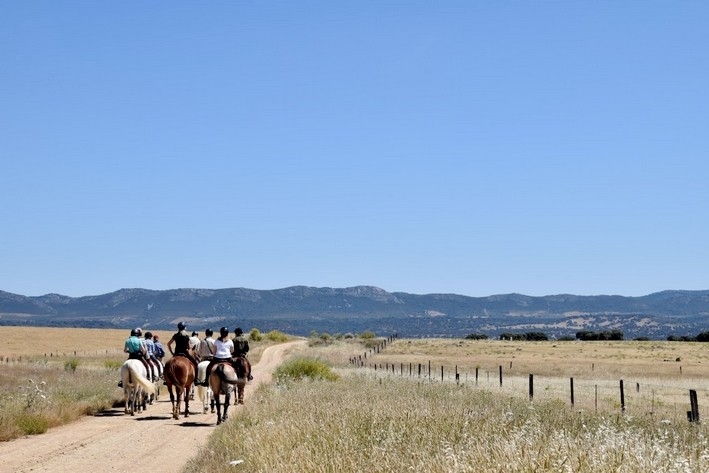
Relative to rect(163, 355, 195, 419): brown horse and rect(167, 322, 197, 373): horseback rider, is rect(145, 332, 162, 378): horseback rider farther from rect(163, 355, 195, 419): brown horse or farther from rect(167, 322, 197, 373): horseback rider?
rect(163, 355, 195, 419): brown horse

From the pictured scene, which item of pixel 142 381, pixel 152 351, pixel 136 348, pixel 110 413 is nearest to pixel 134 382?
pixel 142 381

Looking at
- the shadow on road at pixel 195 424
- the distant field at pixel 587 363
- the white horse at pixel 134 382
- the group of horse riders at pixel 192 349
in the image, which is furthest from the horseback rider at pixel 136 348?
the distant field at pixel 587 363

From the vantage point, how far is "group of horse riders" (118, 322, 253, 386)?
2117 cm

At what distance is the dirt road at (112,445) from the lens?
560 inches

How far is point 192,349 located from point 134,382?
317 centimetres

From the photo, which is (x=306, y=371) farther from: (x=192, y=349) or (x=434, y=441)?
(x=434, y=441)

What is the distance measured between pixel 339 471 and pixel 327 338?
11161cm

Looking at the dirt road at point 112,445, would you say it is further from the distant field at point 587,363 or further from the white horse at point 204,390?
the distant field at point 587,363

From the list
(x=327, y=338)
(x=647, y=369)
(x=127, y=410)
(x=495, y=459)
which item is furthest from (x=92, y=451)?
(x=327, y=338)

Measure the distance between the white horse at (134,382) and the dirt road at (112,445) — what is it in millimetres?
584

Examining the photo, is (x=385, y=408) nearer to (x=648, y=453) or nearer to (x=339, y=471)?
(x=339, y=471)

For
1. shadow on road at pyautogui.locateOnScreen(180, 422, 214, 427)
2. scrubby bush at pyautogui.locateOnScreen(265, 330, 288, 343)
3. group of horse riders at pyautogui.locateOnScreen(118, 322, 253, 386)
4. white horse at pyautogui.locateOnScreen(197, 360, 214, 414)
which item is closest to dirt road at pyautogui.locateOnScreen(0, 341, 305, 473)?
shadow on road at pyautogui.locateOnScreen(180, 422, 214, 427)

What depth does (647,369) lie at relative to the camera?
6016cm

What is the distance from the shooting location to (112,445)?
55.0 ft
